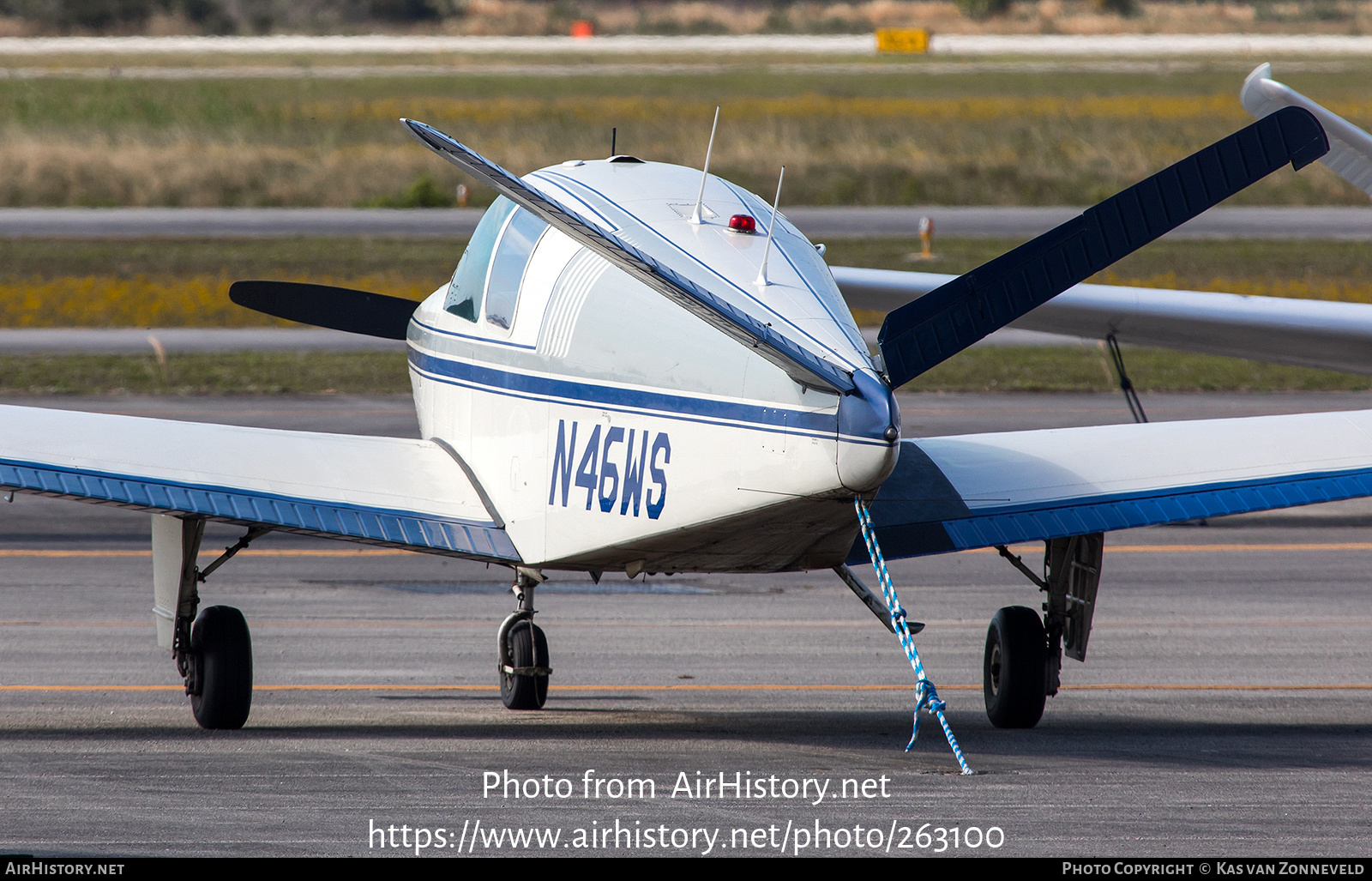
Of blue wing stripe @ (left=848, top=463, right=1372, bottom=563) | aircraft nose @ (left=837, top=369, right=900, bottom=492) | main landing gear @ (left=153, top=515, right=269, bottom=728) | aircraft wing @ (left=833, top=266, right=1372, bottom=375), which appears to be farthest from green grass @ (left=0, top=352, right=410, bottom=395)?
aircraft nose @ (left=837, top=369, right=900, bottom=492)

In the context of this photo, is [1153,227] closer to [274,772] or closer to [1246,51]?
[274,772]

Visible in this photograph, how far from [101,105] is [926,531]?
2273 inches

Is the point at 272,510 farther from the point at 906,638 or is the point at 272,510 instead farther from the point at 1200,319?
the point at 1200,319

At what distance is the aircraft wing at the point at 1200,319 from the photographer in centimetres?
1376

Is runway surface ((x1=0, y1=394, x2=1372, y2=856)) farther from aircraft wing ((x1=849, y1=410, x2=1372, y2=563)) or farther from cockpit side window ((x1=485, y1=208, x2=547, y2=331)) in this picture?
cockpit side window ((x1=485, y1=208, x2=547, y2=331))

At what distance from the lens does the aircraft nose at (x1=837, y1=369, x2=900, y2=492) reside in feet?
22.9

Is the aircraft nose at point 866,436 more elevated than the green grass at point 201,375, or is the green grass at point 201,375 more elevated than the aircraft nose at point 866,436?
the aircraft nose at point 866,436

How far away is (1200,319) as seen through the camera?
46.3 ft

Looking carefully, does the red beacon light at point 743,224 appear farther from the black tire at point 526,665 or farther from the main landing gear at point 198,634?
the main landing gear at point 198,634

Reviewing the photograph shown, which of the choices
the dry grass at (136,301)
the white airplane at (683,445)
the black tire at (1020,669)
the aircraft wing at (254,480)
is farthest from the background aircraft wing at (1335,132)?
the dry grass at (136,301)

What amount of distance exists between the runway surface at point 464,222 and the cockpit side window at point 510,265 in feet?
105

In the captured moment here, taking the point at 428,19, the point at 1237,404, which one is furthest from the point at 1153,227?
the point at 428,19

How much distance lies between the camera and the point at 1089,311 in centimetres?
1434

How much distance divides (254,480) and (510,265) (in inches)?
72.9
